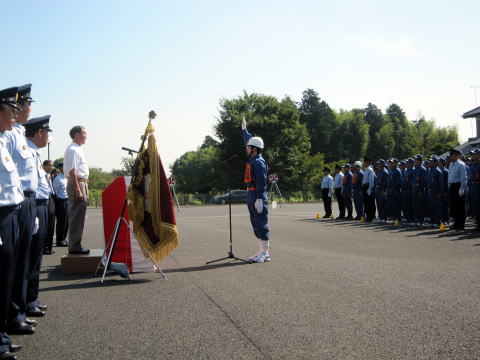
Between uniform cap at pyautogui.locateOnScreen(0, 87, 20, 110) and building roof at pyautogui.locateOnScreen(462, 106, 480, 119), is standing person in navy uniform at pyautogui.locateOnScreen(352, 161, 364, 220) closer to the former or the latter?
uniform cap at pyautogui.locateOnScreen(0, 87, 20, 110)

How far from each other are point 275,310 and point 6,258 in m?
2.83

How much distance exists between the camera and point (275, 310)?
537cm

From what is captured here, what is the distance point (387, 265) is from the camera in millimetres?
8320

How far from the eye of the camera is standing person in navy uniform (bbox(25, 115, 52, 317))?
5.54m

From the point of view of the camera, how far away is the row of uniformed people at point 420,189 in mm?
14445

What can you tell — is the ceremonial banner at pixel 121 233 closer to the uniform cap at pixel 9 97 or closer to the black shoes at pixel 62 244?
the uniform cap at pixel 9 97

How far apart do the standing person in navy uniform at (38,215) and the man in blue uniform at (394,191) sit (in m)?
13.8

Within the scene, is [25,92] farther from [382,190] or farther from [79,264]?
[382,190]

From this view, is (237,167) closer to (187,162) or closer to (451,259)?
(187,162)

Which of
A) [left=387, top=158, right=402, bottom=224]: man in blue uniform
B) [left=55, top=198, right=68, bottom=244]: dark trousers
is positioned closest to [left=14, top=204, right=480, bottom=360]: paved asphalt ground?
[left=55, top=198, right=68, bottom=244]: dark trousers

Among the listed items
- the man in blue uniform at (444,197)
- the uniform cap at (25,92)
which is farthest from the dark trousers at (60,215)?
the man in blue uniform at (444,197)

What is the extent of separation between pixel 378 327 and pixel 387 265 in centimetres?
386

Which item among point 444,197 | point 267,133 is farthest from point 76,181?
point 267,133

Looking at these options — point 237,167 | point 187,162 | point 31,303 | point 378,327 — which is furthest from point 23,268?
point 187,162
